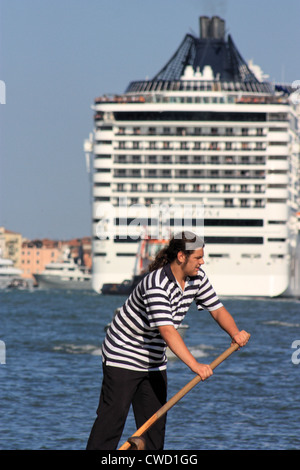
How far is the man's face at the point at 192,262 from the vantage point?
6289mm

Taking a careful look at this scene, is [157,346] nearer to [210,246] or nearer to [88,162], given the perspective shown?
Answer: [210,246]

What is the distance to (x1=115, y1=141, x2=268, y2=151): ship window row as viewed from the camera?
8619cm

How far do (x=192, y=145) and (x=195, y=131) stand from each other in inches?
57.5

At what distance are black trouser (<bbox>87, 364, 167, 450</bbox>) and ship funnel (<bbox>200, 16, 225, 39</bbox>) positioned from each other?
99721mm

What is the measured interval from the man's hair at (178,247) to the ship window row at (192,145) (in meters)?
79.8

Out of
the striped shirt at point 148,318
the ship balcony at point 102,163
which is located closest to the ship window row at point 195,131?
the ship balcony at point 102,163

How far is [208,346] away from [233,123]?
2248 inches

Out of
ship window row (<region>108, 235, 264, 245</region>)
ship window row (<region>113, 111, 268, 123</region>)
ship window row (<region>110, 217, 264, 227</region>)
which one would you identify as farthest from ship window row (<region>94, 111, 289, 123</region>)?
ship window row (<region>108, 235, 264, 245</region>)

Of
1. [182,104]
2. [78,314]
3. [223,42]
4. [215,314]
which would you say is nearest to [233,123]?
[182,104]

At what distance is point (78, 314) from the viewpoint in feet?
180

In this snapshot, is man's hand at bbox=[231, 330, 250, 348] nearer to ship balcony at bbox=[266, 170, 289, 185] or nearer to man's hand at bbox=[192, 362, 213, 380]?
man's hand at bbox=[192, 362, 213, 380]

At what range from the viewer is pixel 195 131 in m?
87.6

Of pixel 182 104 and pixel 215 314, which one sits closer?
pixel 215 314

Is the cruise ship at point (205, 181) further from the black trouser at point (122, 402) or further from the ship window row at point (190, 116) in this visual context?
the black trouser at point (122, 402)
